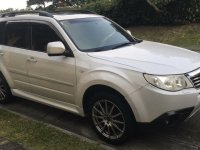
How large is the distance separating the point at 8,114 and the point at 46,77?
122cm

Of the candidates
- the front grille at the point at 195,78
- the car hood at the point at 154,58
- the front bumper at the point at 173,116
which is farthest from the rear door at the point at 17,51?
the front grille at the point at 195,78

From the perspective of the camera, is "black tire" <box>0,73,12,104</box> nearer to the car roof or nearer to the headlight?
the car roof

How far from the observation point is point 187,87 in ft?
15.3

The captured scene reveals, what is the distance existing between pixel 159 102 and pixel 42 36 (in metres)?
2.51

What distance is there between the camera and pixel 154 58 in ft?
16.6

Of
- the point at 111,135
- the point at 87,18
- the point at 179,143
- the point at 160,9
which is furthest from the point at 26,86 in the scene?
the point at 160,9

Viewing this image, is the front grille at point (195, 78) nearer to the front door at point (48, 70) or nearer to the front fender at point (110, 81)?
the front fender at point (110, 81)

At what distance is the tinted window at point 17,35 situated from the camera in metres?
6.48

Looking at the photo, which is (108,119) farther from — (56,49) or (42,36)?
(42,36)

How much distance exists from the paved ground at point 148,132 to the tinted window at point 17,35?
1.24 meters

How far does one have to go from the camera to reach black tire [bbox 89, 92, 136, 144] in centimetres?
482

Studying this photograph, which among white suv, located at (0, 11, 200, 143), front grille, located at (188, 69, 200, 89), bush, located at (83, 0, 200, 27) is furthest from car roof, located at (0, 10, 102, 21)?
bush, located at (83, 0, 200, 27)

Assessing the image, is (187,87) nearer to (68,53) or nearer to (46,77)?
(68,53)

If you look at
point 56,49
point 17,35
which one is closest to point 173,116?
point 56,49
